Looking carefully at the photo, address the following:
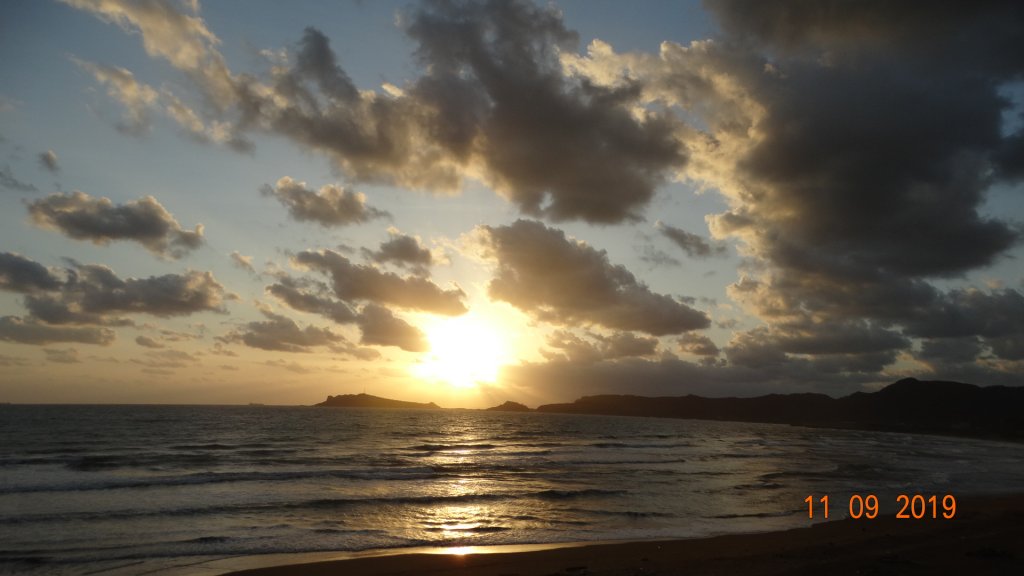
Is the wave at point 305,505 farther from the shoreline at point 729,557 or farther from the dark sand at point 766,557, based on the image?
the dark sand at point 766,557

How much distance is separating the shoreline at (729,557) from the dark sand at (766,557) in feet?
0.08

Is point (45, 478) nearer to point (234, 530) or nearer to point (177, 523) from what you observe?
point (177, 523)

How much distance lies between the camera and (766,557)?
580 inches

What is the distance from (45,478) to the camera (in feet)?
112

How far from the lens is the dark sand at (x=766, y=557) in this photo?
1336cm

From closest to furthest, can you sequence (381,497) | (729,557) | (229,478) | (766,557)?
(766,557) → (729,557) → (381,497) → (229,478)

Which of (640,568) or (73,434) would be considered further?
(73,434)

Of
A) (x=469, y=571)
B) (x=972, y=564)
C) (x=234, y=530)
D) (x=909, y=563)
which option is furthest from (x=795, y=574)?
(x=234, y=530)

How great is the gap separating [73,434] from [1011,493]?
89612 millimetres
